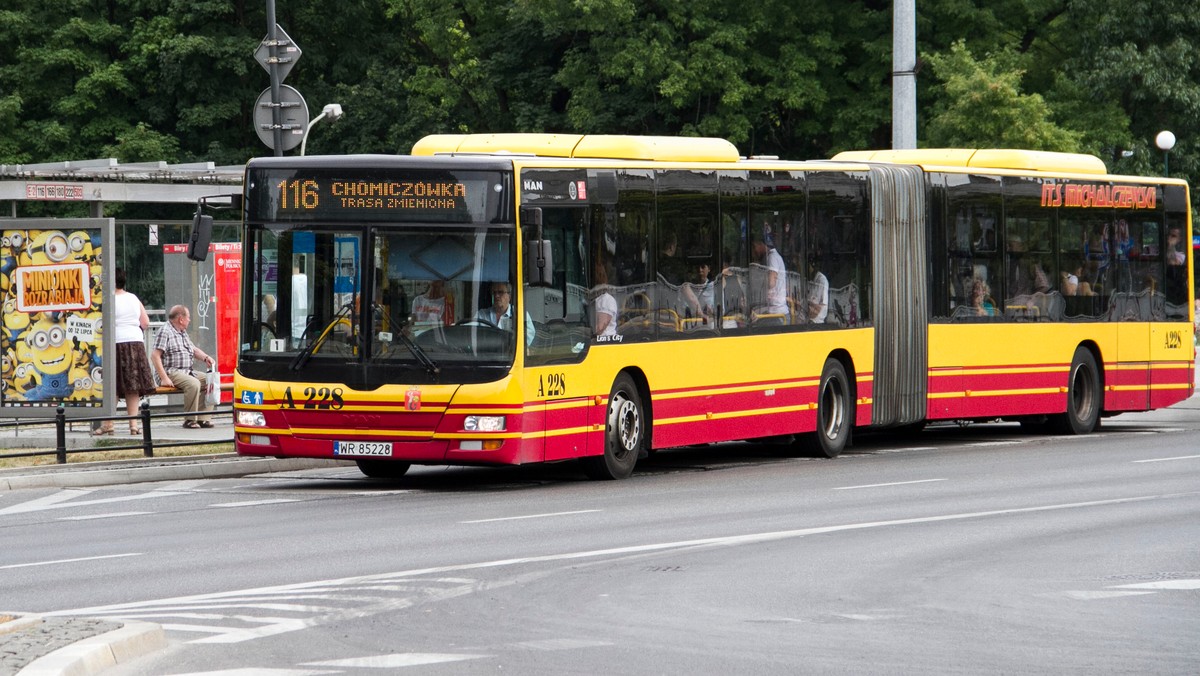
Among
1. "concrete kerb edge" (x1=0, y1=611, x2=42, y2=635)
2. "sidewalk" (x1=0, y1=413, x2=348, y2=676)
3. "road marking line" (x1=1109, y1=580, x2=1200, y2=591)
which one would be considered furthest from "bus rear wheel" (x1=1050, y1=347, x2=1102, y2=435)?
"concrete kerb edge" (x1=0, y1=611, x2=42, y2=635)

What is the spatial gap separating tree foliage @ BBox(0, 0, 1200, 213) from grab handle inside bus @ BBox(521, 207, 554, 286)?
20.8 meters

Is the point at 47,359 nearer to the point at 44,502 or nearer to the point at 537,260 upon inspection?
the point at 44,502

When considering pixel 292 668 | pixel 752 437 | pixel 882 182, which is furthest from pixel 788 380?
pixel 292 668

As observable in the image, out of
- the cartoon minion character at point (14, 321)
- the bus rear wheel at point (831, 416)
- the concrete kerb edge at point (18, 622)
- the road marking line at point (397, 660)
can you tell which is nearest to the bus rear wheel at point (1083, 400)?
the bus rear wheel at point (831, 416)

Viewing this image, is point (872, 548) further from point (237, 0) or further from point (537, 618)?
point (237, 0)

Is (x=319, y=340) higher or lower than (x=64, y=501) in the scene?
higher

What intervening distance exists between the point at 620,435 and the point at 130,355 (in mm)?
7809

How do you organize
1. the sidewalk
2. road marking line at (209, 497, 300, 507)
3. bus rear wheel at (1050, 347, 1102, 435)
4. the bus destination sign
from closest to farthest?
the sidewalk
road marking line at (209, 497, 300, 507)
the bus destination sign
bus rear wheel at (1050, 347, 1102, 435)

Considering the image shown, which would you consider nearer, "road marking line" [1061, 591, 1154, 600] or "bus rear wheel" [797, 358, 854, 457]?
"road marking line" [1061, 591, 1154, 600]

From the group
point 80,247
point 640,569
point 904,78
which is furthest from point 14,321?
point 640,569

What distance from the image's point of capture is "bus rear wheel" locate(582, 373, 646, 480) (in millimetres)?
18375

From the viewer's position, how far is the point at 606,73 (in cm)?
4675

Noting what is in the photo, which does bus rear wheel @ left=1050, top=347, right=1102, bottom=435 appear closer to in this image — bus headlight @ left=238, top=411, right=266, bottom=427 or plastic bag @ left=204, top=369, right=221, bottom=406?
plastic bag @ left=204, top=369, right=221, bottom=406

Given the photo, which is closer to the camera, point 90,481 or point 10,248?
point 90,481
